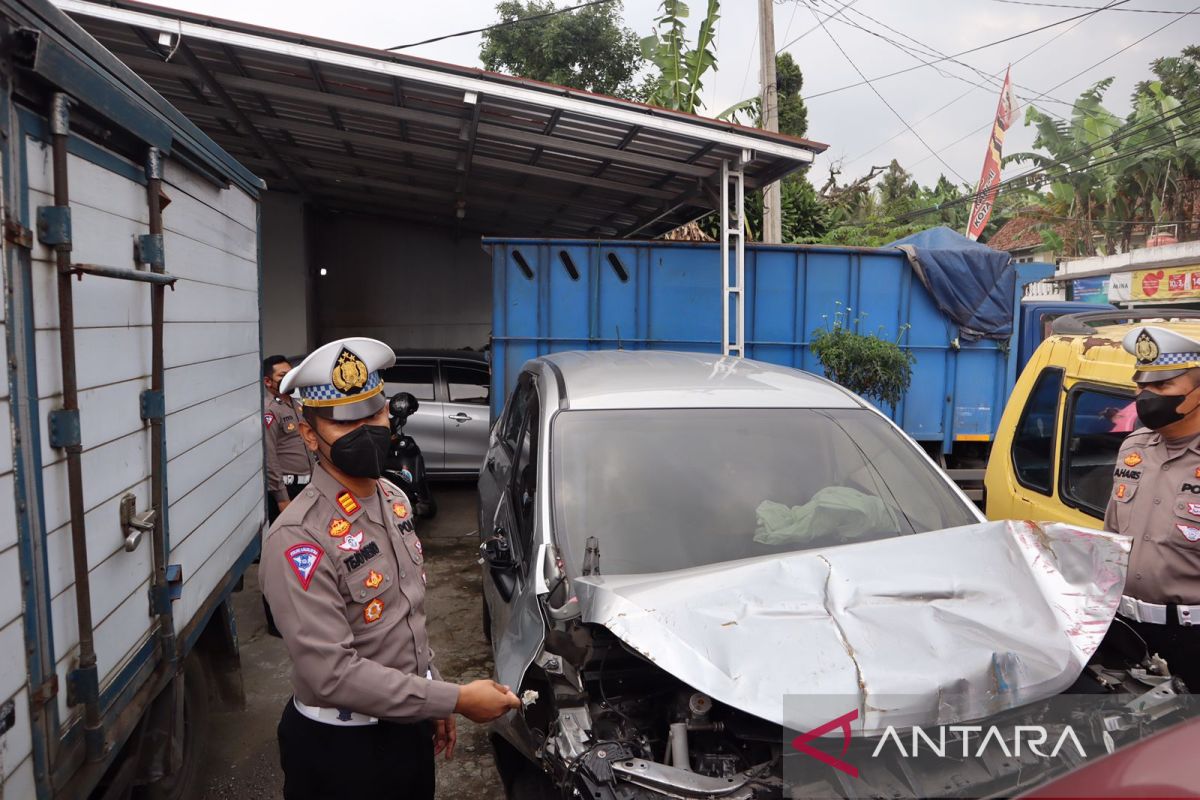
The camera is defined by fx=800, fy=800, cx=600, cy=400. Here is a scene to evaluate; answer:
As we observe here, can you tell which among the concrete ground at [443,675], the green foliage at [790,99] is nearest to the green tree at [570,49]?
the green foliage at [790,99]

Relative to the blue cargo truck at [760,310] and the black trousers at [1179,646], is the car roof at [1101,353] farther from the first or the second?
the blue cargo truck at [760,310]

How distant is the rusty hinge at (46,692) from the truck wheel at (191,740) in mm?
1254

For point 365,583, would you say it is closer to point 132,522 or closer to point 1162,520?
point 132,522

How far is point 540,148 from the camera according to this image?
26.6 ft

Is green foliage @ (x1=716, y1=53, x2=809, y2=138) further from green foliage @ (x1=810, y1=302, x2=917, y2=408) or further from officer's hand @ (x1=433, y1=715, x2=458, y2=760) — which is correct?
officer's hand @ (x1=433, y1=715, x2=458, y2=760)

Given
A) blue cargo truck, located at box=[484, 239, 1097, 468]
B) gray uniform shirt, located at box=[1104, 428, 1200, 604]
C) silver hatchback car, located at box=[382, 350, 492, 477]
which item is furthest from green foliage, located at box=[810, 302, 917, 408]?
gray uniform shirt, located at box=[1104, 428, 1200, 604]

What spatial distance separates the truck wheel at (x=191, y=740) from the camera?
9.58 feet

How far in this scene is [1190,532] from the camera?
103 inches

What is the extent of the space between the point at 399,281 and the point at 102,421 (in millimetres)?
13045

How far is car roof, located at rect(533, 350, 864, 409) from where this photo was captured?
3193mm

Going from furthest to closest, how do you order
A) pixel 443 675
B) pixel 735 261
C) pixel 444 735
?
pixel 735 261 < pixel 443 675 < pixel 444 735

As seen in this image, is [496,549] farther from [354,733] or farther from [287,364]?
[287,364]

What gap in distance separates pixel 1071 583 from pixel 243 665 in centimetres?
421

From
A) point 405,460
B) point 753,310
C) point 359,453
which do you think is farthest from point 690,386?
point 753,310
